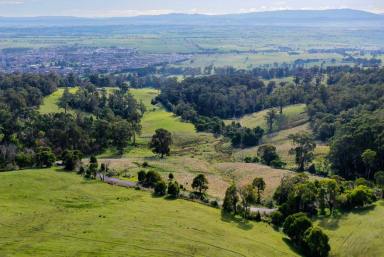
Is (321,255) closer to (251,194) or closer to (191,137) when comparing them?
(251,194)

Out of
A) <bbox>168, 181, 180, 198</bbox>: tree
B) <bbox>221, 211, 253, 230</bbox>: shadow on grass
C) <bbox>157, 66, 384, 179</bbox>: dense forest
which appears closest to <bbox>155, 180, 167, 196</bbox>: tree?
<bbox>168, 181, 180, 198</bbox>: tree

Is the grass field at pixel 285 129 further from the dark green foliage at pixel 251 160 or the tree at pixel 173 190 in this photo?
Result: the tree at pixel 173 190

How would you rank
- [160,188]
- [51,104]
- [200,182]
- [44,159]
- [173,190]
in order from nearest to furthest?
[173,190] → [160,188] → [200,182] → [44,159] → [51,104]

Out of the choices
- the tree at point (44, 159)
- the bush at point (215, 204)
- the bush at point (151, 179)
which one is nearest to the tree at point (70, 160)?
the tree at point (44, 159)

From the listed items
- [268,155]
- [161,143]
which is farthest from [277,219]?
[161,143]

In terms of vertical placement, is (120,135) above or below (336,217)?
below

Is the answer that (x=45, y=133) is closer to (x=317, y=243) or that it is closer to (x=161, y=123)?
(x=161, y=123)
